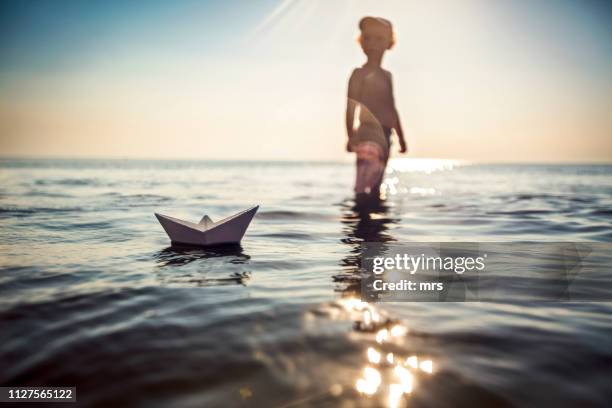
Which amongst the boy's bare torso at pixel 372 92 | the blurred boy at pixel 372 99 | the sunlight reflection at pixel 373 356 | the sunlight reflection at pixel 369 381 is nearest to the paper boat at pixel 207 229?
the sunlight reflection at pixel 373 356

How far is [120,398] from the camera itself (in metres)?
2.22

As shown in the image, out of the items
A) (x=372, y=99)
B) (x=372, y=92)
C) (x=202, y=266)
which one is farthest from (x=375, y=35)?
(x=202, y=266)

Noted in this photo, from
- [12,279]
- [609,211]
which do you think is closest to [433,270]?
[12,279]

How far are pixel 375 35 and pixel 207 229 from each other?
757cm

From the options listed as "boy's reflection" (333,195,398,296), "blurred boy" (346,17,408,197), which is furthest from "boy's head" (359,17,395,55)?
"boy's reflection" (333,195,398,296)

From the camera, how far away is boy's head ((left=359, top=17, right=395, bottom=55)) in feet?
34.6

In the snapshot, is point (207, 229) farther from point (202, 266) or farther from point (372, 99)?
point (372, 99)

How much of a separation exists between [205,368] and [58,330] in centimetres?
142

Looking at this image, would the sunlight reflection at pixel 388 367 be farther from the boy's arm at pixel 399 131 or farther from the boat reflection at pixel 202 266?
the boy's arm at pixel 399 131

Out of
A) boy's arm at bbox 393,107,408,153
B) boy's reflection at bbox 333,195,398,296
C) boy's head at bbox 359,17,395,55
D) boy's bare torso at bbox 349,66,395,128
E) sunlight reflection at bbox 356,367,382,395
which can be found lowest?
boy's reflection at bbox 333,195,398,296

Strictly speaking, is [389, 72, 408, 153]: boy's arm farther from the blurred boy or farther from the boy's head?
the boy's head

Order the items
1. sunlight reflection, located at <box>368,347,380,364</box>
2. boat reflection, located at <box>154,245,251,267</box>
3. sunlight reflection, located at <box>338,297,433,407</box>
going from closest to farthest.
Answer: sunlight reflection, located at <box>338,297,433,407</box>, sunlight reflection, located at <box>368,347,380,364</box>, boat reflection, located at <box>154,245,251,267</box>

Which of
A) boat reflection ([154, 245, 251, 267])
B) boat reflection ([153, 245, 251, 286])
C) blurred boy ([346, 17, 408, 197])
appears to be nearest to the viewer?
boat reflection ([153, 245, 251, 286])

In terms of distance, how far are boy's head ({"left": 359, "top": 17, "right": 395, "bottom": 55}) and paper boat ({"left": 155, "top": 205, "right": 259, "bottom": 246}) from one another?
6846mm
